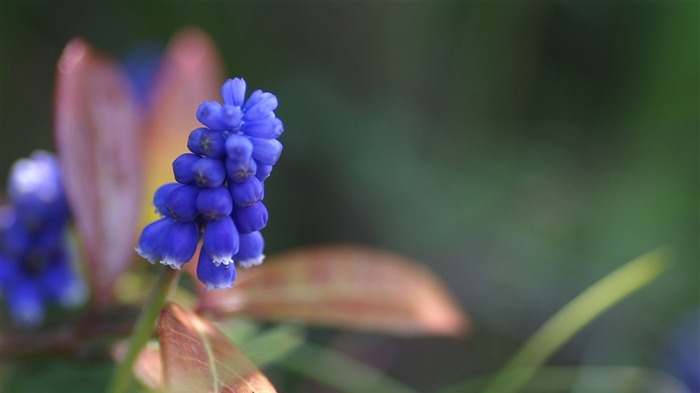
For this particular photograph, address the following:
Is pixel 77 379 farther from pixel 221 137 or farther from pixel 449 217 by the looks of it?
pixel 449 217

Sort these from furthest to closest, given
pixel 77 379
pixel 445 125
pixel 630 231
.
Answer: pixel 445 125
pixel 630 231
pixel 77 379

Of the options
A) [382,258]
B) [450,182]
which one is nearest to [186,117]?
[382,258]

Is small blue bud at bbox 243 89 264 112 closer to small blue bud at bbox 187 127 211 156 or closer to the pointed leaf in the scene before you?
small blue bud at bbox 187 127 211 156

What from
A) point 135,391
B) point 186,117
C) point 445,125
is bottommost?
point 135,391

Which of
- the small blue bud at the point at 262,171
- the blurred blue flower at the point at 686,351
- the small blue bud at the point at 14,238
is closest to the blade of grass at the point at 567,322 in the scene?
the blurred blue flower at the point at 686,351

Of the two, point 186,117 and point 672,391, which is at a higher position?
point 186,117

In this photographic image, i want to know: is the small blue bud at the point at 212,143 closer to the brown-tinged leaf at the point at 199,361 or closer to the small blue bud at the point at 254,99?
the small blue bud at the point at 254,99
